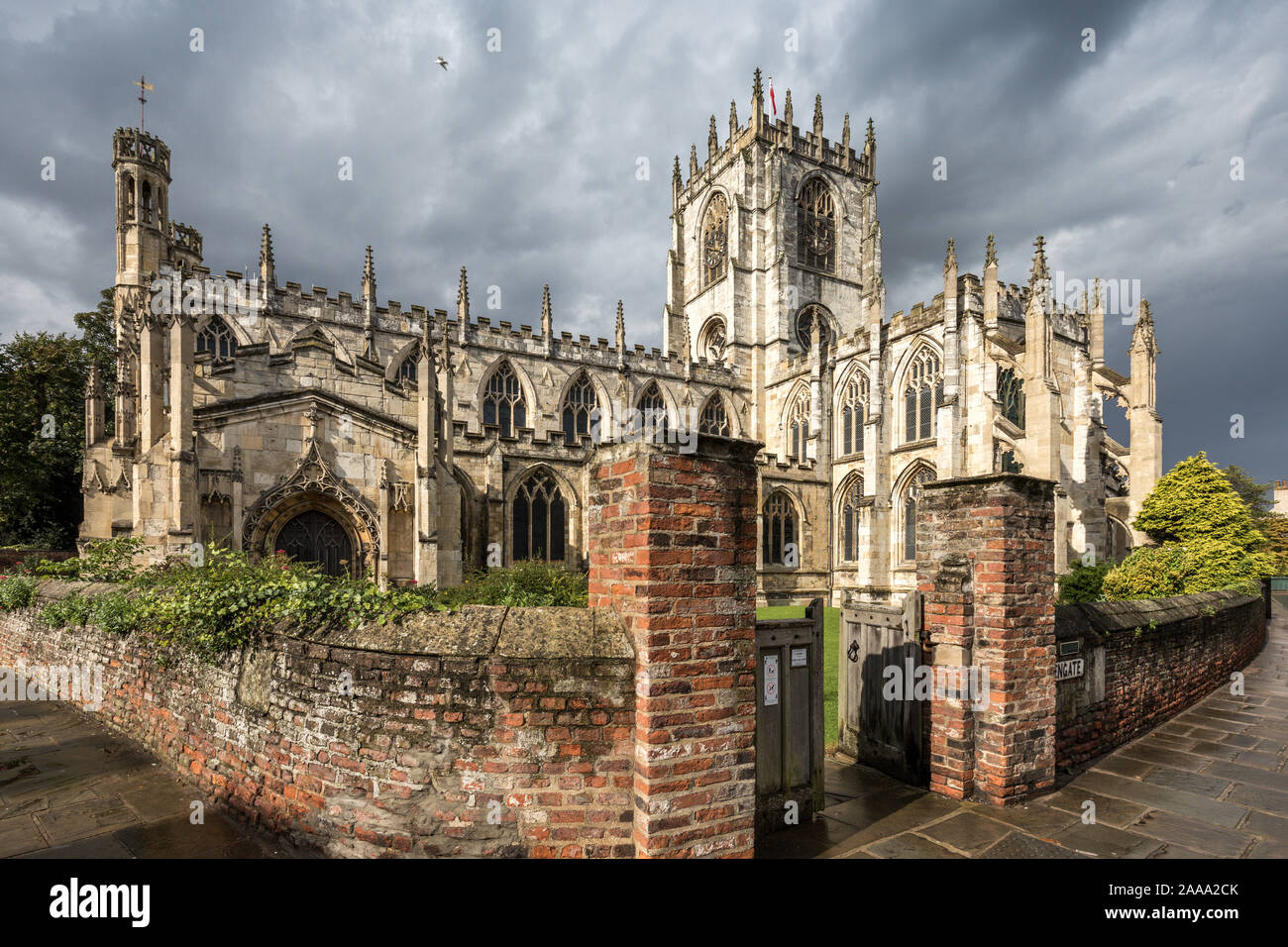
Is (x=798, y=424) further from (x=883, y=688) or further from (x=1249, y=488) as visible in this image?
(x=1249, y=488)

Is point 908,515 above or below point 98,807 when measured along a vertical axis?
above

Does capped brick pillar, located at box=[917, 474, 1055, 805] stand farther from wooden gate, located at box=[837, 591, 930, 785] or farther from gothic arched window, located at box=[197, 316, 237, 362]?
gothic arched window, located at box=[197, 316, 237, 362]

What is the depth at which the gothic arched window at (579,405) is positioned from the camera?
2895cm

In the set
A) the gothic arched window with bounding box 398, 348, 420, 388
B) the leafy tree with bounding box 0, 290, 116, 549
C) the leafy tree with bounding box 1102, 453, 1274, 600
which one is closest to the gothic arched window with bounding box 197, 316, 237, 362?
the leafy tree with bounding box 0, 290, 116, 549

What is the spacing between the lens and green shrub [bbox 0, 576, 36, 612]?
866cm

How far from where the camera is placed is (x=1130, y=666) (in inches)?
251

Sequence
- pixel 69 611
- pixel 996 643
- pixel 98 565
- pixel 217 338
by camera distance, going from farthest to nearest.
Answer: pixel 217 338 → pixel 98 565 → pixel 69 611 → pixel 996 643

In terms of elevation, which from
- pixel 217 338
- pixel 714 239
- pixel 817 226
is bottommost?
pixel 217 338

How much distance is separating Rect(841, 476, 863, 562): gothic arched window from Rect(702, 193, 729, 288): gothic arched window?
51.9 ft

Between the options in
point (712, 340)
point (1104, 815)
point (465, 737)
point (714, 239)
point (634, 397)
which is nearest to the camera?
point (465, 737)

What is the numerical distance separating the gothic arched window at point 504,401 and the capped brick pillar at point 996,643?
938 inches

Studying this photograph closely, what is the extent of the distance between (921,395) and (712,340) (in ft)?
47.3

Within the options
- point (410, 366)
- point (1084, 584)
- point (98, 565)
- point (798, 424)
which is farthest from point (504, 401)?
point (1084, 584)
